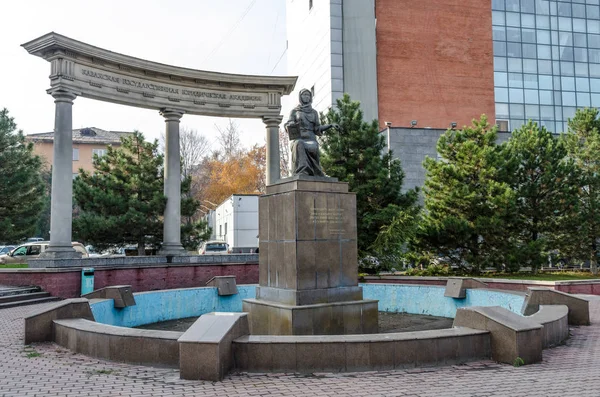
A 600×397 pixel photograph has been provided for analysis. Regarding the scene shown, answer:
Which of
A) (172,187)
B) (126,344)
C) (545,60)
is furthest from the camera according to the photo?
(545,60)

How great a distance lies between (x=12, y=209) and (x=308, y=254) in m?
25.3

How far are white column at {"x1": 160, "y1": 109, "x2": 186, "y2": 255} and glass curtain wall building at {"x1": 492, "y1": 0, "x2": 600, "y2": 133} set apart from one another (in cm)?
3496

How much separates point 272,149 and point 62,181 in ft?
30.3

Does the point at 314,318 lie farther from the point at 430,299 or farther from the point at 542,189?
the point at 542,189

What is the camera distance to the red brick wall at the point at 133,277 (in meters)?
18.4

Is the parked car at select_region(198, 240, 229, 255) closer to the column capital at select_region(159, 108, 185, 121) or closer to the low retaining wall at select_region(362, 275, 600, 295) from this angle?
the column capital at select_region(159, 108, 185, 121)

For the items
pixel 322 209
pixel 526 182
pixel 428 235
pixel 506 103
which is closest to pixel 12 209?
pixel 428 235

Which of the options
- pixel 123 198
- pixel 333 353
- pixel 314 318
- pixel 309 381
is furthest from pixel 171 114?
pixel 309 381

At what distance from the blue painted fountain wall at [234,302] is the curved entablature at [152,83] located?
9.32 m

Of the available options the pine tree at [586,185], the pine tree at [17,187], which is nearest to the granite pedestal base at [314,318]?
the pine tree at [586,185]

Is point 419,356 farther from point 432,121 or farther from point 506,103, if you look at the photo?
point 506,103

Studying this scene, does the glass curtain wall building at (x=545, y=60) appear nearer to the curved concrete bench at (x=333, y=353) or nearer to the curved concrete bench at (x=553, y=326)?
the curved concrete bench at (x=553, y=326)

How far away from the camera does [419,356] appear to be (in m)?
8.32

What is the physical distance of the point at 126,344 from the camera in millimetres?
8766
